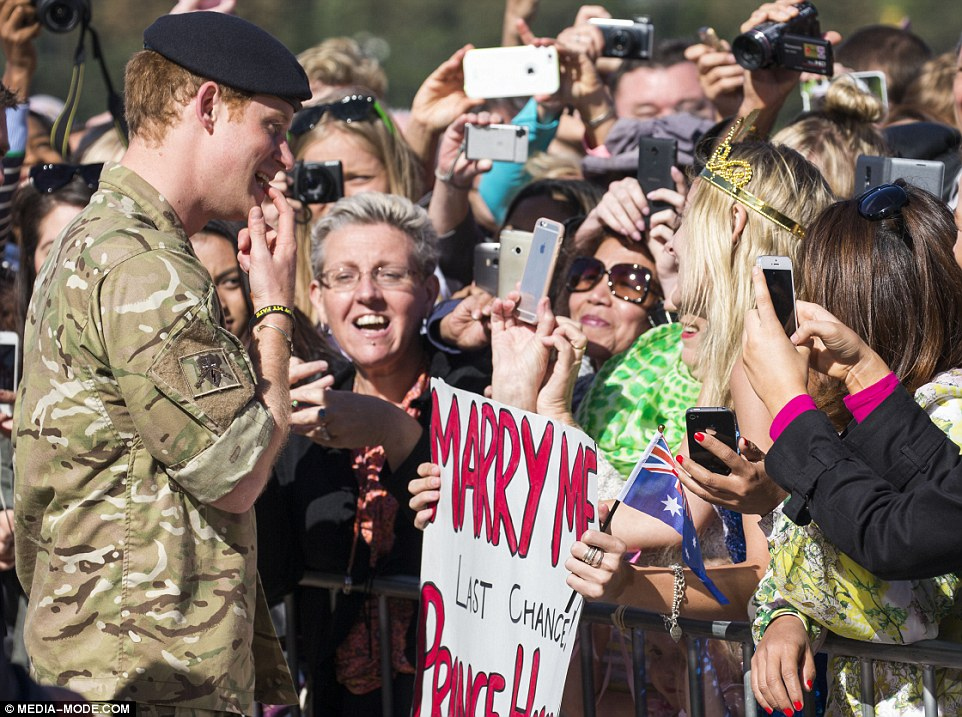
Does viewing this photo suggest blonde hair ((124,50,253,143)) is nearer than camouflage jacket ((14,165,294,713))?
No


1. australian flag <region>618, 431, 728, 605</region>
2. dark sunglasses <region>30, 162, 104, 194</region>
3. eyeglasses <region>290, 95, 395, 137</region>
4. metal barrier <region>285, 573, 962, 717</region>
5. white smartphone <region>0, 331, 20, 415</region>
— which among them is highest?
eyeglasses <region>290, 95, 395, 137</region>

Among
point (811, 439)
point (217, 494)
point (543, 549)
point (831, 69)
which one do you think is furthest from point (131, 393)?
point (831, 69)

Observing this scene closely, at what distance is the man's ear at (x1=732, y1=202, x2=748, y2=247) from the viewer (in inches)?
123

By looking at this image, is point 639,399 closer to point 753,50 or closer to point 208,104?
point 753,50

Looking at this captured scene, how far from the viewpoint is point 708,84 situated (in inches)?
182

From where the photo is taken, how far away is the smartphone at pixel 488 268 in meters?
3.92

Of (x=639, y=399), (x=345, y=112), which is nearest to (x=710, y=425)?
(x=639, y=399)

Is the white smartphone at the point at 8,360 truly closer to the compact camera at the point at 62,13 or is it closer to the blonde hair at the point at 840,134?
the compact camera at the point at 62,13

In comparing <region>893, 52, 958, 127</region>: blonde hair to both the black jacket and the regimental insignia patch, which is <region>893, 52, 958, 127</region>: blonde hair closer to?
the black jacket

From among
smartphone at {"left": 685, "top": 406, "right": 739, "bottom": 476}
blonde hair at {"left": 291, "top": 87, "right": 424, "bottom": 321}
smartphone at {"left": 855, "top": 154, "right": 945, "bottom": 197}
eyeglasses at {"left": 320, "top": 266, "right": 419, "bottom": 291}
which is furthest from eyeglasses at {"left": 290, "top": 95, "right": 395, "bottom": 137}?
smartphone at {"left": 685, "top": 406, "right": 739, "bottom": 476}

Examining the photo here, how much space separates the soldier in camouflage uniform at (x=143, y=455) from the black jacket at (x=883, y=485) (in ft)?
3.45

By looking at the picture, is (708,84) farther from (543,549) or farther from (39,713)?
(39,713)

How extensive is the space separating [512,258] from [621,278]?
47 cm

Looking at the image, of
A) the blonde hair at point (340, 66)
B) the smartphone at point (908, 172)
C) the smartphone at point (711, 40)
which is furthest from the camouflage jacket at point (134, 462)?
the blonde hair at point (340, 66)
